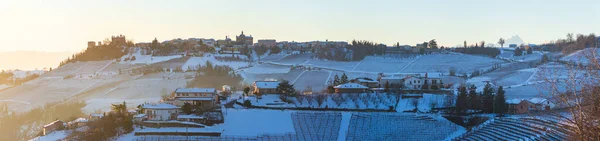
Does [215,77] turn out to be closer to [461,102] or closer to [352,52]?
[352,52]

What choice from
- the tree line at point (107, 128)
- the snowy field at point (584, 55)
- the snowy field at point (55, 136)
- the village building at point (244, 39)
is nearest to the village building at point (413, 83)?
the snowy field at point (584, 55)

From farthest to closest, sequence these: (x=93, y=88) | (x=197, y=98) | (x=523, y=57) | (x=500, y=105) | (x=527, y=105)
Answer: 1. (x=523, y=57)
2. (x=93, y=88)
3. (x=197, y=98)
4. (x=500, y=105)
5. (x=527, y=105)

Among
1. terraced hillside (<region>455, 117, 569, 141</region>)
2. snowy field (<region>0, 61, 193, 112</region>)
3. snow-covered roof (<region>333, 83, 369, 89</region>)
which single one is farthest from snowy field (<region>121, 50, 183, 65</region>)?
terraced hillside (<region>455, 117, 569, 141</region>)

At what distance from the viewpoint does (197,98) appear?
3247 cm

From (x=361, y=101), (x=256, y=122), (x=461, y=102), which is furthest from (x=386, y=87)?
(x=256, y=122)

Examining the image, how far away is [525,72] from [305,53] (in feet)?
89.6

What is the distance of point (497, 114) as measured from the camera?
30391mm

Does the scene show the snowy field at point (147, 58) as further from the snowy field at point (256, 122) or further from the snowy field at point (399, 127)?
the snowy field at point (399, 127)

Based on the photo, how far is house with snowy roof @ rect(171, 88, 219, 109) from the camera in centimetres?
3191

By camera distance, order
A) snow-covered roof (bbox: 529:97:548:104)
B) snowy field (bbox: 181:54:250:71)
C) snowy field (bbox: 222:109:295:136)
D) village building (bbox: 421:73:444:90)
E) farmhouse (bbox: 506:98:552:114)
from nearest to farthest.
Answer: snowy field (bbox: 222:109:295:136)
farmhouse (bbox: 506:98:552:114)
snow-covered roof (bbox: 529:97:548:104)
village building (bbox: 421:73:444:90)
snowy field (bbox: 181:54:250:71)

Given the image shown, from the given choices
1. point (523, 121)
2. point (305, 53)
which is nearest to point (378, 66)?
point (305, 53)

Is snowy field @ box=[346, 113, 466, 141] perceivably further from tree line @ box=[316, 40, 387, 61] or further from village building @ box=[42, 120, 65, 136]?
tree line @ box=[316, 40, 387, 61]

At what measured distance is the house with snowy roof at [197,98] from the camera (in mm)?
31906

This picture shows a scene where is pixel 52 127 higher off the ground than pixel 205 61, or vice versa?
pixel 205 61
